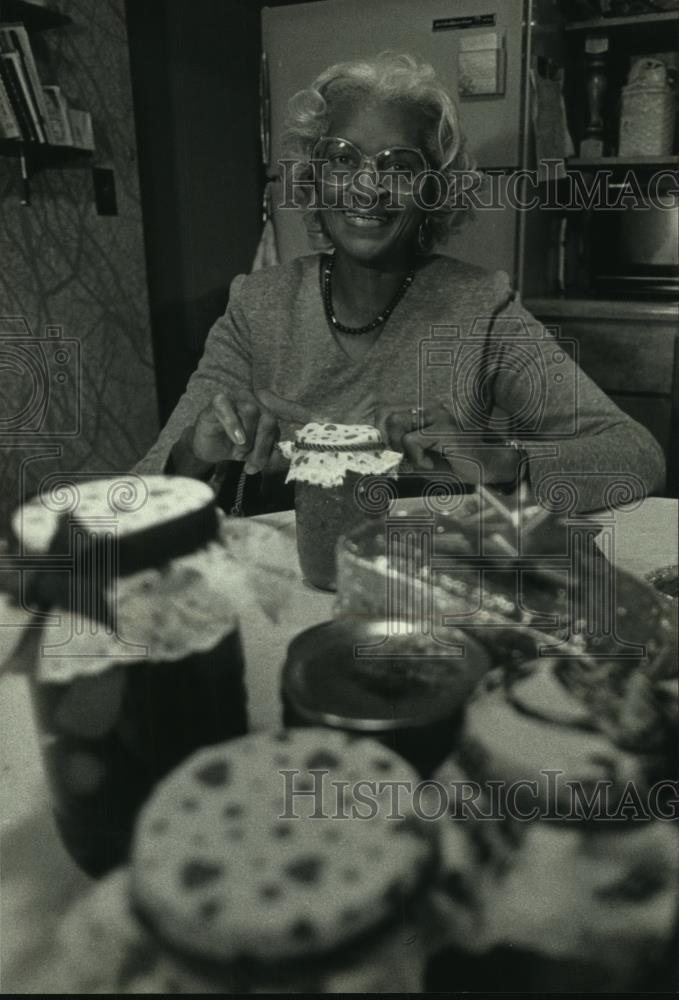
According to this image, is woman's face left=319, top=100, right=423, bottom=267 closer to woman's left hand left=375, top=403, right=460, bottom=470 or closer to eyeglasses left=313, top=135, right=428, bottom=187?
eyeglasses left=313, top=135, right=428, bottom=187

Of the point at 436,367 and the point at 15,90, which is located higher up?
the point at 15,90

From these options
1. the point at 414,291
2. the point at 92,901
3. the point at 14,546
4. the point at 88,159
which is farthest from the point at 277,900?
the point at 88,159

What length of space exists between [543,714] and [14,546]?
1.64 ft

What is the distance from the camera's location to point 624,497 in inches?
27.5

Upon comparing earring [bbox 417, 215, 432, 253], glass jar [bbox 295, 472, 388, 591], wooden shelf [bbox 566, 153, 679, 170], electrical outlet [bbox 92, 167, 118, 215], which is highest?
wooden shelf [bbox 566, 153, 679, 170]

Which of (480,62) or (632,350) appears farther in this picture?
(632,350)

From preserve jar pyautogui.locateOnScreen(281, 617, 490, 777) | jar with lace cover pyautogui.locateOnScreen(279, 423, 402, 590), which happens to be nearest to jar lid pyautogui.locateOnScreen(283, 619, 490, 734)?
preserve jar pyautogui.locateOnScreen(281, 617, 490, 777)

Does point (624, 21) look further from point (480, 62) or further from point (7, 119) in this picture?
point (7, 119)

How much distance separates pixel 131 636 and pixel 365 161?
0.46m

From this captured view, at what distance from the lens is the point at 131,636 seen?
0.69 metres

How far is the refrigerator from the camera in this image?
2.07 ft

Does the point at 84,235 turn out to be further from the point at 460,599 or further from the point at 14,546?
the point at 460,599

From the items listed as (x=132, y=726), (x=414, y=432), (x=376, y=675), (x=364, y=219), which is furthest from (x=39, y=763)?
(x=364, y=219)

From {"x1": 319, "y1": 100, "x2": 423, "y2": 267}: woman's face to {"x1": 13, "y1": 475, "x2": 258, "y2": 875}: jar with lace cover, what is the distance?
0.84ft
